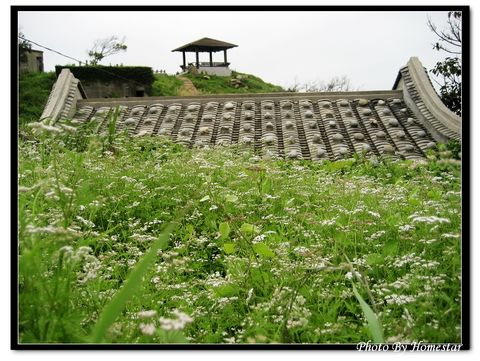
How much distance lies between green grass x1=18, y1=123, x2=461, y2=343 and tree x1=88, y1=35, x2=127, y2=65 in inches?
21.9

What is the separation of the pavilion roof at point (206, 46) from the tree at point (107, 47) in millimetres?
293

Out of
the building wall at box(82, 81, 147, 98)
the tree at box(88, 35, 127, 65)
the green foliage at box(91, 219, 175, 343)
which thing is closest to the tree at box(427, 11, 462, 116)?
the tree at box(88, 35, 127, 65)

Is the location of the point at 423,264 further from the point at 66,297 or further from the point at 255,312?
the point at 66,297

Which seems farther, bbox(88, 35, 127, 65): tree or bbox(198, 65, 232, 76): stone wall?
bbox(198, 65, 232, 76): stone wall

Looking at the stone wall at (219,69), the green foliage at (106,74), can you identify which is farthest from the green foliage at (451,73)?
the green foliage at (106,74)

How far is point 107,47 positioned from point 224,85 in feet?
5.19

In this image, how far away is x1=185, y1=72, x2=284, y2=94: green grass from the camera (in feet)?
13.1

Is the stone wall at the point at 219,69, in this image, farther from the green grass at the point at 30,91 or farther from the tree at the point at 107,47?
the green grass at the point at 30,91

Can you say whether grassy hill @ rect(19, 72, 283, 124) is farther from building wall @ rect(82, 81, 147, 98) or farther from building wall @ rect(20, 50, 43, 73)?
building wall @ rect(82, 81, 147, 98)

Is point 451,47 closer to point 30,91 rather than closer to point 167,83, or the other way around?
point 30,91

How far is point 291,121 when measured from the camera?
512cm

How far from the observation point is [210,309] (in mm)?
2324

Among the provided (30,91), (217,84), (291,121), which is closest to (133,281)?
(30,91)

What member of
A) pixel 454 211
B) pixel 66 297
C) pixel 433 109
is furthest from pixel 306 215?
pixel 433 109
